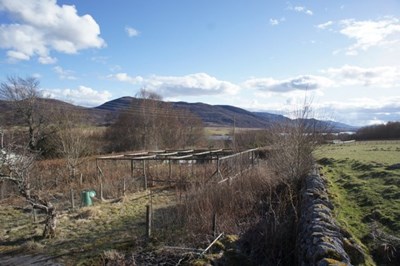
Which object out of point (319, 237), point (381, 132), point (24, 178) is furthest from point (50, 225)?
point (381, 132)

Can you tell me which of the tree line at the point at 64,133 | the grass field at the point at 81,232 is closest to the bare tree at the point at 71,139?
the tree line at the point at 64,133

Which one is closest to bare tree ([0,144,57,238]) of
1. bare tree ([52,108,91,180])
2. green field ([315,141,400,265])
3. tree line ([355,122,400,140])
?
green field ([315,141,400,265])

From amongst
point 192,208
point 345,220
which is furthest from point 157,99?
point 345,220

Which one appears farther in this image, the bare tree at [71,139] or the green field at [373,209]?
the bare tree at [71,139]

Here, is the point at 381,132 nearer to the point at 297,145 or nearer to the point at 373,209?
the point at 297,145

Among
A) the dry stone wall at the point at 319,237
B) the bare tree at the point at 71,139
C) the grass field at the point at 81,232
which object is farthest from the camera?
the bare tree at the point at 71,139

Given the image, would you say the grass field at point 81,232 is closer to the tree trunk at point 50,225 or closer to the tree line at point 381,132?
the tree trunk at point 50,225

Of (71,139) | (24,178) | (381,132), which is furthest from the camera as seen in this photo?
(381,132)

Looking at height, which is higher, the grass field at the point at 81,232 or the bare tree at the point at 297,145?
the bare tree at the point at 297,145

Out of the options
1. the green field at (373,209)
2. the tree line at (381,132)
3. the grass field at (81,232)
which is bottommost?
the grass field at (81,232)

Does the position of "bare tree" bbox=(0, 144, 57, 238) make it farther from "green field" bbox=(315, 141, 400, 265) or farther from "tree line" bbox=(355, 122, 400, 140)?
"tree line" bbox=(355, 122, 400, 140)

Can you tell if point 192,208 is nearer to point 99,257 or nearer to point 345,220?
point 99,257

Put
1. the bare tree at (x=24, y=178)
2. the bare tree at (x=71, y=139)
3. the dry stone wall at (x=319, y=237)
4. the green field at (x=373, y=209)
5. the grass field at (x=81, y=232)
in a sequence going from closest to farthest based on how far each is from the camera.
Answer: the dry stone wall at (x=319, y=237), the green field at (x=373, y=209), the grass field at (x=81, y=232), the bare tree at (x=24, y=178), the bare tree at (x=71, y=139)

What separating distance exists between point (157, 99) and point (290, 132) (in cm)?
4078
